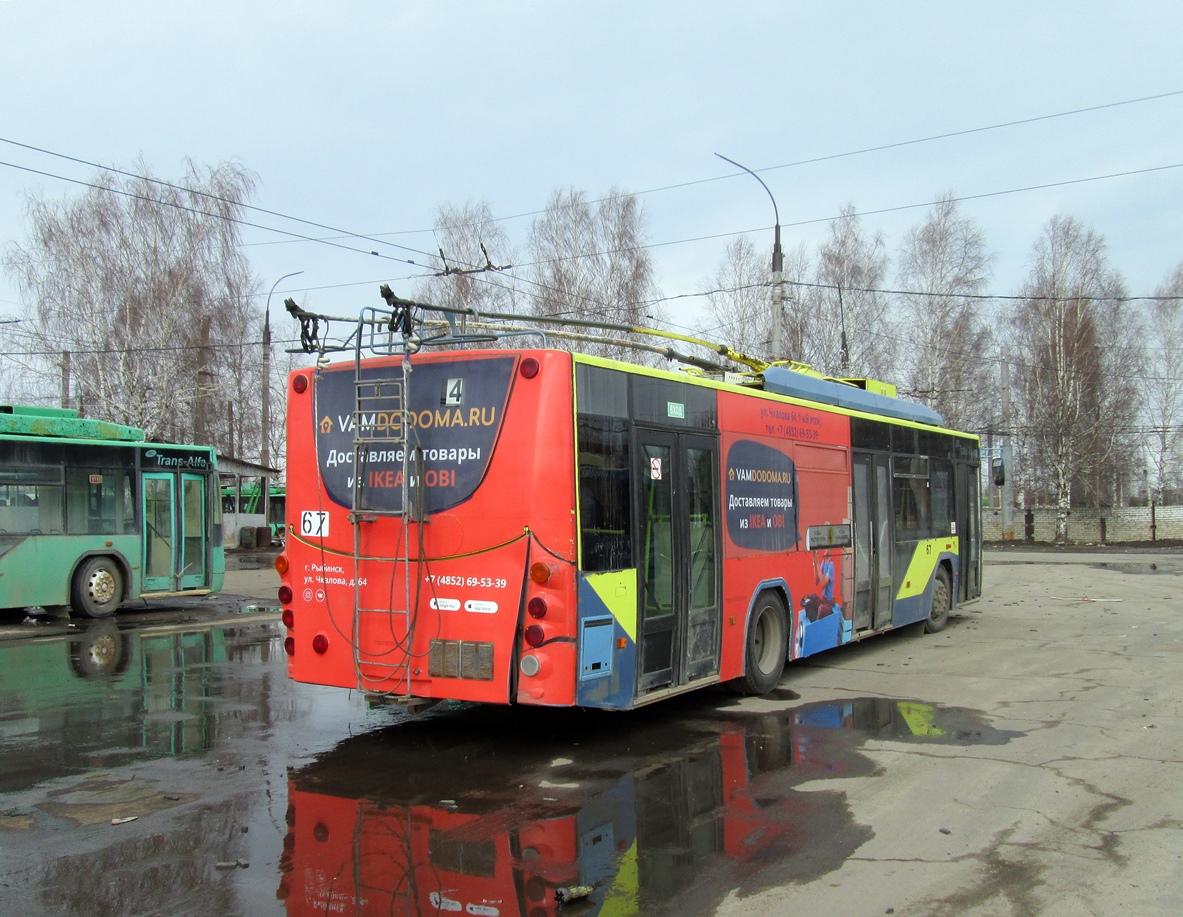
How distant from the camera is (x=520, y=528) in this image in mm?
6879

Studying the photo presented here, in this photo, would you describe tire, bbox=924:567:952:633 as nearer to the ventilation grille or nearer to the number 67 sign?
the ventilation grille

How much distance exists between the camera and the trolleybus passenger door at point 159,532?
687 inches

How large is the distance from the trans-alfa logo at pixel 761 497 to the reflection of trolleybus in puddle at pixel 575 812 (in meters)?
1.72

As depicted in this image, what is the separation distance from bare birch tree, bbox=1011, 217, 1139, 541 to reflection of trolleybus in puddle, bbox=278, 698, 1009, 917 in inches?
1420

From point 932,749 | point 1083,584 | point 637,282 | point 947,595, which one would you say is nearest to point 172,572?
point 947,595

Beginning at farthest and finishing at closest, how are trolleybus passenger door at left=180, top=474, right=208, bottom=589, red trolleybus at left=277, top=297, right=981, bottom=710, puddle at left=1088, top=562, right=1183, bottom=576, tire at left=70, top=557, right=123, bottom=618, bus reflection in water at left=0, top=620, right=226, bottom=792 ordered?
puddle at left=1088, top=562, right=1183, bottom=576
trolleybus passenger door at left=180, top=474, right=208, bottom=589
tire at left=70, top=557, right=123, bottom=618
bus reflection in water at left=0, top=620, right=226, bottom=792
red trolleybus at left=277, top=297, right=981, bottom=710

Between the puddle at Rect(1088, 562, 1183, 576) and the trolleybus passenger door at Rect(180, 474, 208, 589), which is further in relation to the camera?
the puddle at Rect(1088, 562, 1183, 576)

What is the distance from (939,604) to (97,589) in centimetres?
1340

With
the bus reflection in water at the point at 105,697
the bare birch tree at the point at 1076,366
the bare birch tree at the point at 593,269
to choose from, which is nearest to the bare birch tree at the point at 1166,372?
the bare birch tree at the point at 1076,366

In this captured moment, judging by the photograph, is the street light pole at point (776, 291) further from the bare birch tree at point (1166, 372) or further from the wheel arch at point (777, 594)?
the bare birch tree at point (1166, 372)

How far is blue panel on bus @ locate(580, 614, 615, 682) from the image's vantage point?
691 cm

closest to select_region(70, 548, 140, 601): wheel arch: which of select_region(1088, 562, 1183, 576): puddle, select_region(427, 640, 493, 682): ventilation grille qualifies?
select_region(427, 640, 493, 682): ventilation grille

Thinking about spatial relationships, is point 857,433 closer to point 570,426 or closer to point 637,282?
point 570,426

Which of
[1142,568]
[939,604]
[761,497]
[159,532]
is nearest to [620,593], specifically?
[761,497]
